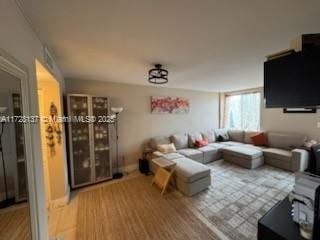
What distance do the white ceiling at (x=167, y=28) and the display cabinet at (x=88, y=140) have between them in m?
1.04

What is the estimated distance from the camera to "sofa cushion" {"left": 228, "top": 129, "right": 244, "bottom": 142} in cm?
515

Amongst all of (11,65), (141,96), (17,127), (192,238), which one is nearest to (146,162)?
(141,96)

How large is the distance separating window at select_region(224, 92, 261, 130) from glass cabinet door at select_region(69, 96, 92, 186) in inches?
205

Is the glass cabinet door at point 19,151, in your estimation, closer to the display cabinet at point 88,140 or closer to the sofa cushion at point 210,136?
the display cabinet at point 88,140

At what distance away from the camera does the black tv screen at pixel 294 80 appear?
96 cm

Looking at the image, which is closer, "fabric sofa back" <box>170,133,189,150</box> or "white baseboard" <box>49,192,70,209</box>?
"white baseboard" <box>49,192,70,209</box>

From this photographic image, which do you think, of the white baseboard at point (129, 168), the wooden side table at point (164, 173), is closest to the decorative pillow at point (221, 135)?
the wooden side table at point (164, 173)

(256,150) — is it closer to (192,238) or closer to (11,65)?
(192,238)

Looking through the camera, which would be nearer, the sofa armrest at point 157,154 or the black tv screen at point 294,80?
the black tv screen at point 294,80

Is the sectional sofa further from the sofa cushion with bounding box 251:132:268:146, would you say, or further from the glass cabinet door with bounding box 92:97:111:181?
the glass cabinet door with bounding box 92:97:111:181

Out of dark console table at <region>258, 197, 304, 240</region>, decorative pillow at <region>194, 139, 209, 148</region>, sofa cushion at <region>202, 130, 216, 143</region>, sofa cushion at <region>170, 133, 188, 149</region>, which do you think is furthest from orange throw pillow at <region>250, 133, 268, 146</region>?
dark console table at <region>258, 197, 304, 240</region>

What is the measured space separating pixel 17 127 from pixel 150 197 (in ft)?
7.48

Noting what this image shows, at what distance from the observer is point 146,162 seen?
3830mm

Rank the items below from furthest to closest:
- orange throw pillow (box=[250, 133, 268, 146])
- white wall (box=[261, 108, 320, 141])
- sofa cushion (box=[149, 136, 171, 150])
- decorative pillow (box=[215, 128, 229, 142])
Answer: decorative pillow (box=[215, 128, 229, 142]), orange throw pillow (box=[250, 133, 268, 146]), sofa cushion (box=[149, 136, 171, 150]), white wall (box=[261, 108, 320, 141])
